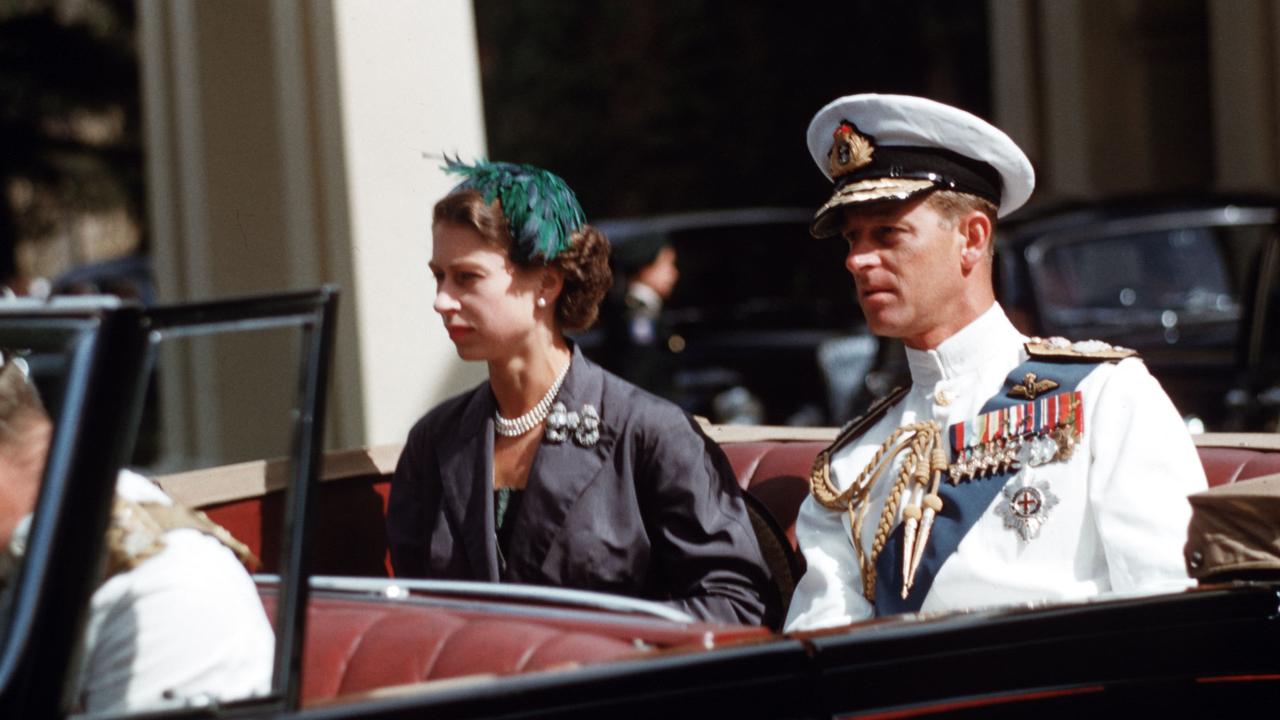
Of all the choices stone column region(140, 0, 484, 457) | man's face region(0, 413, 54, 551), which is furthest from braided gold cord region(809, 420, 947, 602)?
stone column region(140, 0, 484, 457)

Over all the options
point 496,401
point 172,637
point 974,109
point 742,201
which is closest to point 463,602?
point 172,637

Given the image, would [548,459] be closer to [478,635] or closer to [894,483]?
[894,483]

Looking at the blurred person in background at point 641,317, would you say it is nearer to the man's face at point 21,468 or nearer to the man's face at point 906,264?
the man's face at point 906,264

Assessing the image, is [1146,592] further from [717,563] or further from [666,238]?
[666,238]

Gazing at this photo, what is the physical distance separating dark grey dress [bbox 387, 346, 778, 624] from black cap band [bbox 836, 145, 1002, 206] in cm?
56

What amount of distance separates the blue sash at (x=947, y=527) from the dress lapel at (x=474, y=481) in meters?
0.65

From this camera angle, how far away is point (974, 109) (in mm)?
15797

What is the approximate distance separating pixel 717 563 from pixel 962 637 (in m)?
0.91

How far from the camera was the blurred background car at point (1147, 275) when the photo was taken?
644 centimetres

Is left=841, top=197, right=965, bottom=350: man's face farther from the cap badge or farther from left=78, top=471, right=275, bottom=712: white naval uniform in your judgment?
left=78, top=471, right=275, bottom=712: white naval uniform

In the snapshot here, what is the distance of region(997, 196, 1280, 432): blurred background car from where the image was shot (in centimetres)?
644

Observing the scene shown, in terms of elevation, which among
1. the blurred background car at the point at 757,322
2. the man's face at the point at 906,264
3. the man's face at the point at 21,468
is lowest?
the blurred background car at the point at 757,322

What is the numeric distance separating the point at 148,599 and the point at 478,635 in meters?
0.37

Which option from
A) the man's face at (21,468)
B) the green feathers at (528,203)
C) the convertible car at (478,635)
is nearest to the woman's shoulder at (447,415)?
the green feathers at (528,203)
